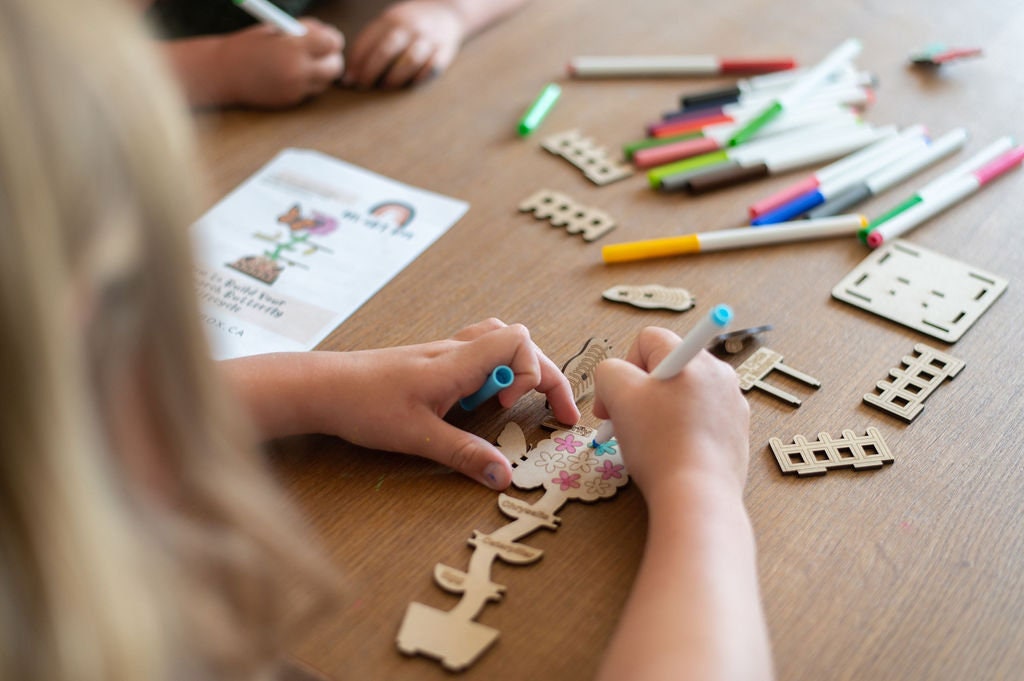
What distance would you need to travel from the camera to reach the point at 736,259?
2.89ft

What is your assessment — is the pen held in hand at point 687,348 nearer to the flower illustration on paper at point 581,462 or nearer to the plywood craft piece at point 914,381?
the flower illustration on paper at point 581,462

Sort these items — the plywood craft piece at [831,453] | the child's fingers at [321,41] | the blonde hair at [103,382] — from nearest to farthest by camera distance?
the blonde hair at [103,382], the plywood craft piece at [831,453], the child's fingers at [321,41]

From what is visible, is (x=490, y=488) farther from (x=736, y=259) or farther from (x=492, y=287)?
(x=736, y=259)

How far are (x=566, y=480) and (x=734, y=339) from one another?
0.65 feet

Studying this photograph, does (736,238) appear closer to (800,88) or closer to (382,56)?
(800,88)

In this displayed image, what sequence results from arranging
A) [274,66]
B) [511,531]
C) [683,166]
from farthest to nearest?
[274,66] < [683,166] < [511,531]

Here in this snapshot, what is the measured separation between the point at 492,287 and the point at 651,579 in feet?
1.14

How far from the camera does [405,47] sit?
1.15 meters

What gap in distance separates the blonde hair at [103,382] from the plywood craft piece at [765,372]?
0.42 m

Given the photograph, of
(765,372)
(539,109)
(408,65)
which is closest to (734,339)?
(765,372)

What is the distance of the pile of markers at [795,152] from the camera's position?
89 centimetres

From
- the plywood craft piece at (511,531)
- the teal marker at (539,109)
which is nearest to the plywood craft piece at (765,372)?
the plywood craft piece at (511,531)

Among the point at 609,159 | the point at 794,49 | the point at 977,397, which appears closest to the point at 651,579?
the point at 977,397

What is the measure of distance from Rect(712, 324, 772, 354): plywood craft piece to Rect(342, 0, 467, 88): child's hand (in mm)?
549
